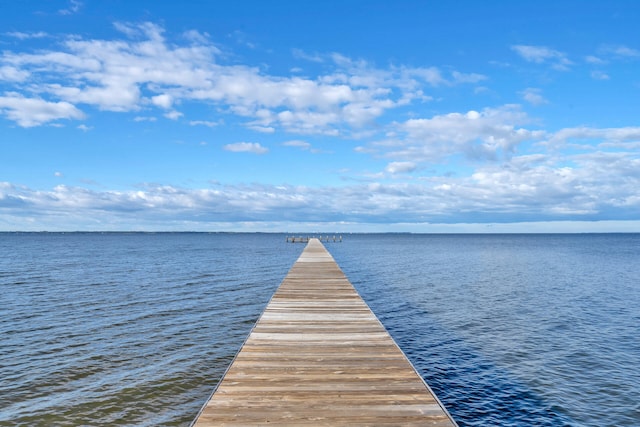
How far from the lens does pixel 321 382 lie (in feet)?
22.9

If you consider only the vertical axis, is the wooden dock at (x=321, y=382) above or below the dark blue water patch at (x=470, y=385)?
above

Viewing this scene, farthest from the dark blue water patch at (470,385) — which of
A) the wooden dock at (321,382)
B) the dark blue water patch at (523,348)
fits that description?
the wooden dock at (321,382)

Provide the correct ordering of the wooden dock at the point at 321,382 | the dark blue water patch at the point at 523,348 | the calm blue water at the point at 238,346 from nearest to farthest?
the wooden dock at the point at 321,382, the calm blue water at the point at 238,346, the dark blue water patch at the point at 523,348

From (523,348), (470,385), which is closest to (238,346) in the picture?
(470,385)

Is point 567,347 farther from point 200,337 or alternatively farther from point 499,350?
point 200,337

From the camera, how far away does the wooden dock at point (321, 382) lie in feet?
18.6

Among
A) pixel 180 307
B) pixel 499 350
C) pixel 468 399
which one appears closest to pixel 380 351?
pixel 468 399

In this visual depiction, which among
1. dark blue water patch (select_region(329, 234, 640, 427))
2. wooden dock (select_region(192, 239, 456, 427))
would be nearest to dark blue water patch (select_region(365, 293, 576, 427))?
dark blue water patch (select_region(329, 234, 640, 427))

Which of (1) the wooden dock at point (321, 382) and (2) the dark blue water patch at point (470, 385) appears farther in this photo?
(2) the dark blue water patch at point (470, 385)

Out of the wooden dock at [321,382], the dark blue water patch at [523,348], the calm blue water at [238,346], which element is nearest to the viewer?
the wooden dock at [321,382]

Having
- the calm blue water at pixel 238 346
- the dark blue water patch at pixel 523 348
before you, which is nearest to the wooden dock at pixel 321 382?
the calm blue water at pixel 238 346

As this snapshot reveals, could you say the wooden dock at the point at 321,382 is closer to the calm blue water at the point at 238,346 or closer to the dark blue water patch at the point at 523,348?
the calm blue water at the point at 238,346

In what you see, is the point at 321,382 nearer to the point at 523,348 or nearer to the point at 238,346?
the point at 238,346

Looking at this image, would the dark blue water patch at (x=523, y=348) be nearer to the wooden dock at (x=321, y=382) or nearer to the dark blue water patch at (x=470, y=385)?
the dark blue water patch at (x=470, y=385)
